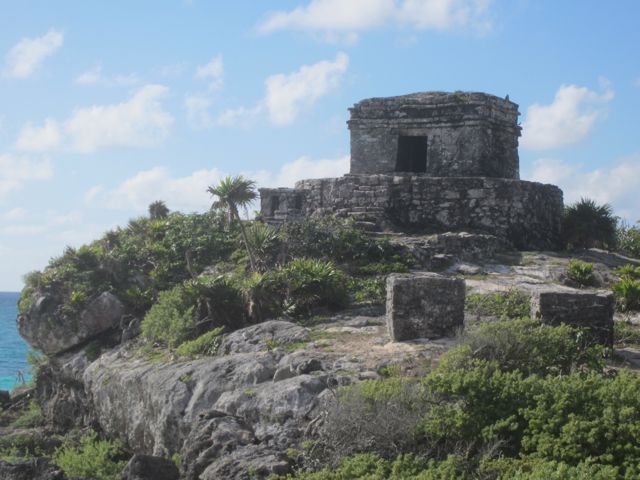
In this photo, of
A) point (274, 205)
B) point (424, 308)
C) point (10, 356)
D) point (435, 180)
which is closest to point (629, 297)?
point (424, 308)

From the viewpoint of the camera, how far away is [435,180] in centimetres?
1673

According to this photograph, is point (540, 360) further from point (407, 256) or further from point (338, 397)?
point (407, 256)

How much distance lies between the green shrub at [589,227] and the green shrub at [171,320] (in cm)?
860

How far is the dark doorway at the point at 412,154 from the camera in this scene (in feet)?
61.0

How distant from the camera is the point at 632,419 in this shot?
6473mm

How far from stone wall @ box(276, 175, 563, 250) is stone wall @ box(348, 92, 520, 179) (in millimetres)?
954

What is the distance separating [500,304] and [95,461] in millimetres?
6131

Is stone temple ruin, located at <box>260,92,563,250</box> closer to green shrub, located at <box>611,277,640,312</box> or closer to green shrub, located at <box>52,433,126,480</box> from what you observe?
green shrub, located at <box>611,277,640,312</box>

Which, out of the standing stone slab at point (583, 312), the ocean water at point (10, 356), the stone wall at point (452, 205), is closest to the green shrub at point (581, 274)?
the stone wall at point (452, 205)

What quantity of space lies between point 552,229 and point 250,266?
269 inches

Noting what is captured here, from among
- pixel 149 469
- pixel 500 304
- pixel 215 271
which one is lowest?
pixel 149 469

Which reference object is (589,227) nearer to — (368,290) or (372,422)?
(368,290)

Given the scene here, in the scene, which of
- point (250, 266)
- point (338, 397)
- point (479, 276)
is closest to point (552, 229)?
point (479, 276)

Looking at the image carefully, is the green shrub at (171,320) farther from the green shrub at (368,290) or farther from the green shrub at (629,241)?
the green shrub at (629,241)
